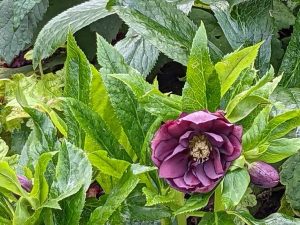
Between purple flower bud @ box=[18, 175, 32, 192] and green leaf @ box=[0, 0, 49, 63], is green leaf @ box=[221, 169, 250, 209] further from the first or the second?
green leaf @ box=[0, 0, 49, 63]

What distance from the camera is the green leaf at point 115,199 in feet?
2.99

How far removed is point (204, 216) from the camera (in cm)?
100

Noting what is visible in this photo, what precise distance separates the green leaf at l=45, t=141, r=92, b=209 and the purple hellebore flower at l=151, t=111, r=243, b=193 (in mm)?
90

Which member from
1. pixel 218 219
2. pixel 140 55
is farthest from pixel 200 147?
pixel 140 55

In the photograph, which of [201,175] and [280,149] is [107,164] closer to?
[201,175]

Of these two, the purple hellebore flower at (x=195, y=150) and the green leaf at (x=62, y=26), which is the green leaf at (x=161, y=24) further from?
the purple hellebore flower at (x=195, y=150)

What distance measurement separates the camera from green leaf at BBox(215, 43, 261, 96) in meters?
0.97

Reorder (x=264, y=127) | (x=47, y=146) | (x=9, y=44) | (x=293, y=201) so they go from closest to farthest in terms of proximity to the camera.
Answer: (x=264, y=127) < (x=47, y=146) < (x=293, y=201) < (x=9, y=44)

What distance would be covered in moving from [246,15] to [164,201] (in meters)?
0.59

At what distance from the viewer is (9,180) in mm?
894

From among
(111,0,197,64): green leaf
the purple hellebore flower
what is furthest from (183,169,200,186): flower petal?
(111,0,197,64): green leaf

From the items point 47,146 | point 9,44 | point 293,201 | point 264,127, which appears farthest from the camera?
point 9,44

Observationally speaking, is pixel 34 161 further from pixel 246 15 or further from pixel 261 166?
A: pixel 246 15


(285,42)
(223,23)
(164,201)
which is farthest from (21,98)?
(285,42)
